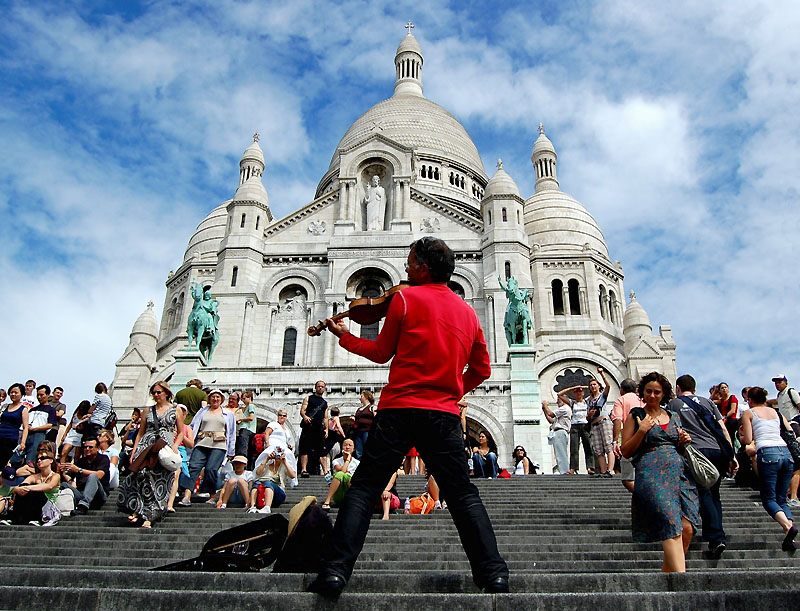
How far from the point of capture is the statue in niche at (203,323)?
25.5m

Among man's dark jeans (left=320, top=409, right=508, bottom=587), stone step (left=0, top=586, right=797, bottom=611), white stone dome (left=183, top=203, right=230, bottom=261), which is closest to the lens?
stone step (left=0, top=586, right=797, bottom=611)

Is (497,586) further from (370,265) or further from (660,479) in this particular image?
(370,265)

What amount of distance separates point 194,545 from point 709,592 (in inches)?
222

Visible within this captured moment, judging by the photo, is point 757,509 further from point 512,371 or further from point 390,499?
point 512,371

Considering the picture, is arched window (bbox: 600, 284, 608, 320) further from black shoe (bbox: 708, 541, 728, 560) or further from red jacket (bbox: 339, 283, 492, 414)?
red jacket (bbox: 339, 283, 492, 414)

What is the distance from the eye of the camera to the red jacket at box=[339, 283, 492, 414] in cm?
438

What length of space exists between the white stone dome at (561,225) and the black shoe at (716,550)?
32073 millimetres

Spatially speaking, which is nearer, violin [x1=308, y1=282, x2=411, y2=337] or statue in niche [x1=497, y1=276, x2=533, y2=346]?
violin [x1=308, y1=282, x2=411, y2=337]

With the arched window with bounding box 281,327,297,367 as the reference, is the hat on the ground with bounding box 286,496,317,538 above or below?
below

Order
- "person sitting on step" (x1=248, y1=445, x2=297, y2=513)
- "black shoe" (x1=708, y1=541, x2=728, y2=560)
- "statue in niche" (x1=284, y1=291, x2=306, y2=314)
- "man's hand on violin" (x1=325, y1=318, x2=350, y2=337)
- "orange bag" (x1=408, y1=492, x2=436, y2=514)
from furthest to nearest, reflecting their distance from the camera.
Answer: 1. "statue in niche" (x1=284, y1=291, x2=306, y2=314)
2. "orange bag" (x1=408, y1=492, x2=436, y2=514)
3. "person sitting on step" (x1=248, y1=445, x2=297, y2=513)
4. "black shoe" (x1=708, y1=541, x2=728, y2=560)
5. "man's hand on violin" (x1=325, y1=318, x2=350, y2=337)

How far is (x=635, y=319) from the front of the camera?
Result: 35.2 metres


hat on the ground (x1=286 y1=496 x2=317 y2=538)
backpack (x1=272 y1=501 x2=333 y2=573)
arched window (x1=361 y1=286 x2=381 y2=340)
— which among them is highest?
arched window (x1=361 y1=286 x2=381 y2=340)

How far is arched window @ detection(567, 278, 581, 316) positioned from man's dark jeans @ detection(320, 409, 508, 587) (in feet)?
108

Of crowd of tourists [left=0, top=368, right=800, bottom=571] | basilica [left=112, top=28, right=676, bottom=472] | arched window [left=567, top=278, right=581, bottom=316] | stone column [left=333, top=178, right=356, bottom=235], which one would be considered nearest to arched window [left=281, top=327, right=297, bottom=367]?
basilica [left=112, top=28, right=676, bottom=472]
